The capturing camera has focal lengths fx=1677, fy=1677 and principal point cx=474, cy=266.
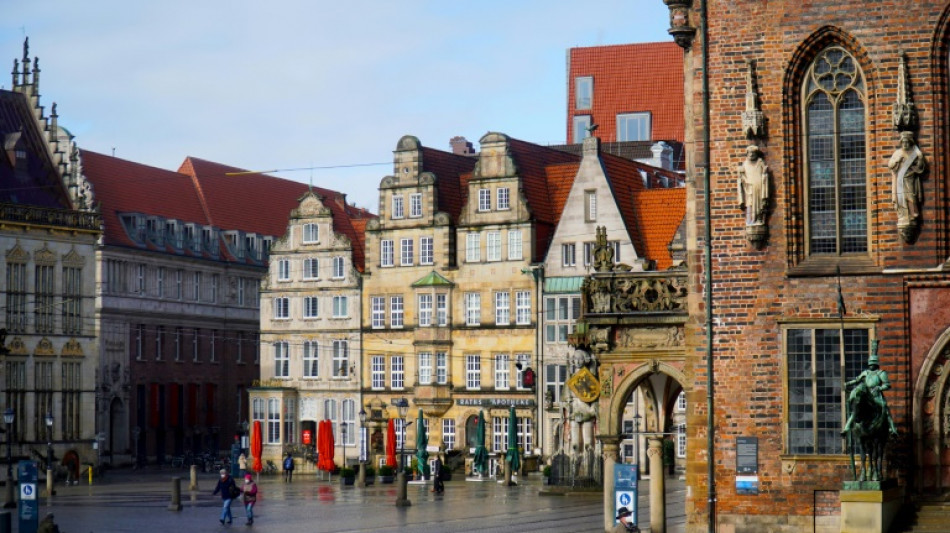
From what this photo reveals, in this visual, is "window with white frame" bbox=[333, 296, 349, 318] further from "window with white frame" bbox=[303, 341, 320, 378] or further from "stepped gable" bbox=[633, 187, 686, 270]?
"stepped gable" bbox=[633, 187, 686, 270]

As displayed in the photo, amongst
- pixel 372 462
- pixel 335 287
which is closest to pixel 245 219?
pixel 335 287

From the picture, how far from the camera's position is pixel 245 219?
319ft

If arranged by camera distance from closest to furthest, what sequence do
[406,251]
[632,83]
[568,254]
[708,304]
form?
[708,304]
[568,254]
[406,251]
[632,83]

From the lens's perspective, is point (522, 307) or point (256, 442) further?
point (256, 442)

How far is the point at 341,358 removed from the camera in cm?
7806

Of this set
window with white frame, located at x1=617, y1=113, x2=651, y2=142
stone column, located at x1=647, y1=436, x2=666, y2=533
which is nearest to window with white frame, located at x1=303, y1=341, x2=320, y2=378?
window with white frame, located at x1=617, y1=113, x2=651, y2=142

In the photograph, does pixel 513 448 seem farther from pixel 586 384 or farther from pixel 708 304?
pixel 708 304

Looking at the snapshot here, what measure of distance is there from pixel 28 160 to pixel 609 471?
50.9 meters

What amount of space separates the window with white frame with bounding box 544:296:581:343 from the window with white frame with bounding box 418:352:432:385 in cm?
639

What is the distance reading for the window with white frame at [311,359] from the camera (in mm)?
78875

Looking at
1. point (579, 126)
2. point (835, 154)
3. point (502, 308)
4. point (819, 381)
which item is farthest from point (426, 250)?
point (819, 381)

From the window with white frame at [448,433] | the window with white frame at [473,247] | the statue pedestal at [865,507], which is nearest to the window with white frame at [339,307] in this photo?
the window with white frame at [473,247]

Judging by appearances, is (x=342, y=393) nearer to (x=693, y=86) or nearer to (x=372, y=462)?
(x=372, y=462)

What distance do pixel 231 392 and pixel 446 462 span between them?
88.8 feet
